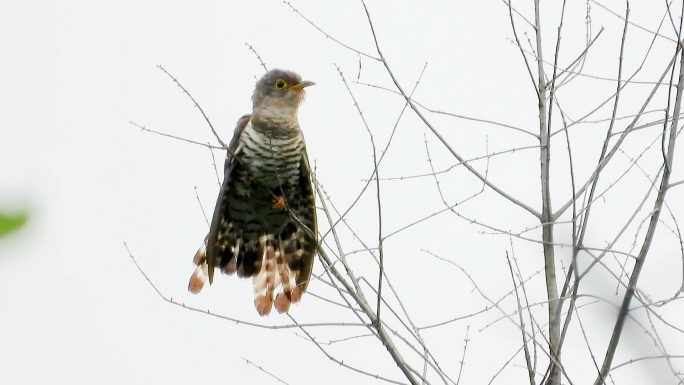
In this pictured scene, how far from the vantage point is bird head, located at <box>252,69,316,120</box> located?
19.0ft

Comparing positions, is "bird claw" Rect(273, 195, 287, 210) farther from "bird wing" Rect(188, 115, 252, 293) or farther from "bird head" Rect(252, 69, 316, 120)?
"bird head" Rect(252, 69, 316, 120)

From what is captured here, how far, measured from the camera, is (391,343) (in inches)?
154

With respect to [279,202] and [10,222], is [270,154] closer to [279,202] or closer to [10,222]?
[279,202]

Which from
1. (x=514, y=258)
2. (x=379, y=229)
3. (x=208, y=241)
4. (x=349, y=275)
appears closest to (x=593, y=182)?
(x=514, y=258)

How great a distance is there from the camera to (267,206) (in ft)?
18.4

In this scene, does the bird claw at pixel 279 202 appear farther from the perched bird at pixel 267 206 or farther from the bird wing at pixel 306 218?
the bird wing at pixel 306 218

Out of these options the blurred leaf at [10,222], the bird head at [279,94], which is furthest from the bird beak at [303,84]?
the blurred leaf at [10,222]

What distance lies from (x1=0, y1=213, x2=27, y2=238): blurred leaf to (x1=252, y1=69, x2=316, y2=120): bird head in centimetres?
518

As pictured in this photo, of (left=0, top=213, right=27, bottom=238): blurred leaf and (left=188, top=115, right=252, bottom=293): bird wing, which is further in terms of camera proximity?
(left=188, top=115, right=252, bottom=293): bird wing

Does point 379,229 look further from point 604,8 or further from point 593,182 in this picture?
point 604,8

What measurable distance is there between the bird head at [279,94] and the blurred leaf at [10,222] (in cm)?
518

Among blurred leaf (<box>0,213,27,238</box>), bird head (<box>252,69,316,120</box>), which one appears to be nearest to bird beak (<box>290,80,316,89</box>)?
bird head (<box>252,69,316,120</box>)

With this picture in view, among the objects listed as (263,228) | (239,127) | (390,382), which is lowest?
(390,382)

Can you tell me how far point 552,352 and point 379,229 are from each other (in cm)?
98
